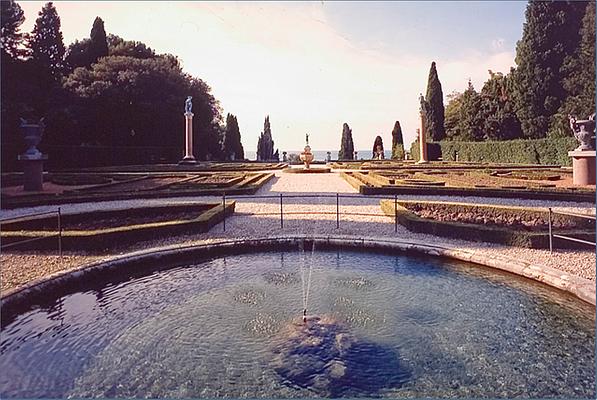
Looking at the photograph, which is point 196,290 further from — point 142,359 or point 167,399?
point 167,399

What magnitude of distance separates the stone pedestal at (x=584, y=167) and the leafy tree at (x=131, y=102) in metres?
34.2

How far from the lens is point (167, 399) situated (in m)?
3.71

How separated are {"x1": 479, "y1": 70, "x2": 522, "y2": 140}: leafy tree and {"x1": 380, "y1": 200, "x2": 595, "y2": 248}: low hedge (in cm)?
3267

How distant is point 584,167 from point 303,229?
44.3 feet

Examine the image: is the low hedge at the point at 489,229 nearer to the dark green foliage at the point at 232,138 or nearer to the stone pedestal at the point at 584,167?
the stone pedestal at the point at 584,167

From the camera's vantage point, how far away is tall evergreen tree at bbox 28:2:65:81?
125 feet

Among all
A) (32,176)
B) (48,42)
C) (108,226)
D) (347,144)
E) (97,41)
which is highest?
(97,41)

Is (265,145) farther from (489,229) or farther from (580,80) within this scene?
(489,229)

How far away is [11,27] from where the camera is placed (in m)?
33.8

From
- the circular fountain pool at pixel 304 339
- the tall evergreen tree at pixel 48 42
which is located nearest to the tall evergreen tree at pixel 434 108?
the tall evergreen tree at pixel 48 42

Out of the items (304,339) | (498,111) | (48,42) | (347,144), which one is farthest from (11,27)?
(498,111)

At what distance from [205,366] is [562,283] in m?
5.24

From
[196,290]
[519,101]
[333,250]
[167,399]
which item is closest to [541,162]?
[519,101]

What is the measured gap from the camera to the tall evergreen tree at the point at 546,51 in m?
33.7
